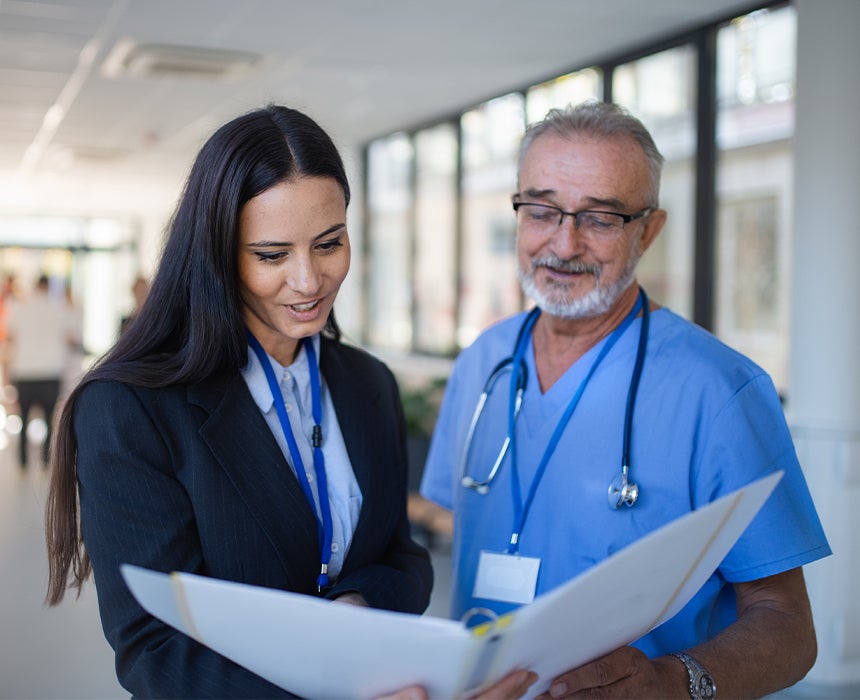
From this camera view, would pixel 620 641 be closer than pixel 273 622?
No

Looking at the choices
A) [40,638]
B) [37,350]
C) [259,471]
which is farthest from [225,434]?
[37,350]

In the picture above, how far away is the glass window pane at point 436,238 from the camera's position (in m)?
8.23

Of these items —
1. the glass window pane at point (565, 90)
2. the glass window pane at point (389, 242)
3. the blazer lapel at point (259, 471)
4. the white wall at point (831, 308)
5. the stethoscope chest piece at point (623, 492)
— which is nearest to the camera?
the blazer lapel at point (259, 471)

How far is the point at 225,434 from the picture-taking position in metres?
1.25

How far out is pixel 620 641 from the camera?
1.13 metres

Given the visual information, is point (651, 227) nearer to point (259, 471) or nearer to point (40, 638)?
point (259, 471)

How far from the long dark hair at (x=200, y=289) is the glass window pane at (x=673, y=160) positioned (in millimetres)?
4135

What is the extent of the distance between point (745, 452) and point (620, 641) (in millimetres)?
420

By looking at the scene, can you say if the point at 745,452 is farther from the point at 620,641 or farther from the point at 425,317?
the point at 425,317

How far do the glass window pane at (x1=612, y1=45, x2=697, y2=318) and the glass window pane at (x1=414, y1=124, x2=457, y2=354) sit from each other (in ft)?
9.48

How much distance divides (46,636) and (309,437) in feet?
10.3

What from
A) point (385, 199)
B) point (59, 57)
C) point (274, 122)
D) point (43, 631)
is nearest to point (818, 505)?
point (274, 122)

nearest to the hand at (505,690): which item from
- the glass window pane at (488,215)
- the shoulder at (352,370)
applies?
the shoulder at (352,370)

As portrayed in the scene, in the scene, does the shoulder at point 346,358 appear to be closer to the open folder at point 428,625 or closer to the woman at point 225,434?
the woman at point 225,434
